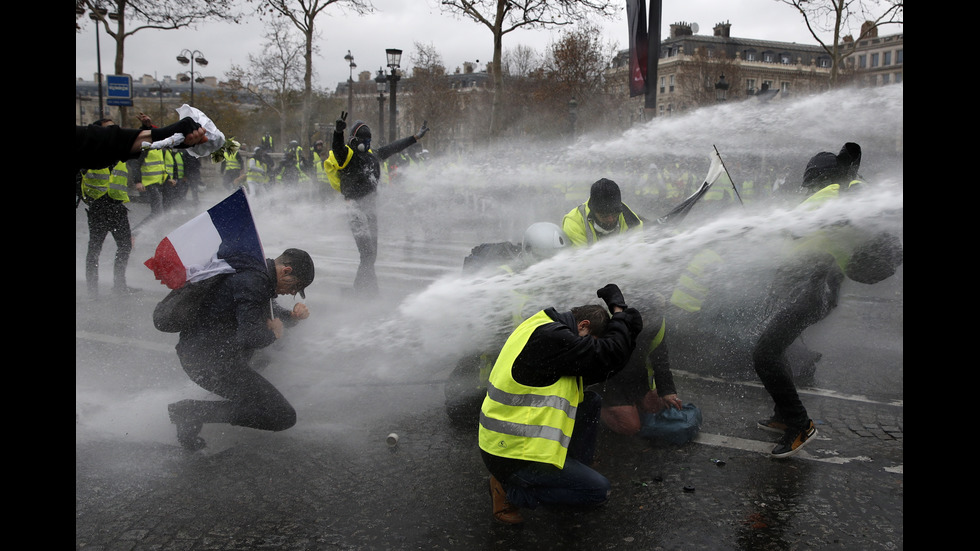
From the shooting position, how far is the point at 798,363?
5.17m

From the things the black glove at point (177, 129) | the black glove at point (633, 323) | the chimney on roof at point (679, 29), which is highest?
the chimney on roof at point (679, 29)

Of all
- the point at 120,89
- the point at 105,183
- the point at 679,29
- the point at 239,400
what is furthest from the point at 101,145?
the point at 679,29

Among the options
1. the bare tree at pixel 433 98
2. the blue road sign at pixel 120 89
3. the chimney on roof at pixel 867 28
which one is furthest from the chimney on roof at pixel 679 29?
the blue road sign at pixel 120 89

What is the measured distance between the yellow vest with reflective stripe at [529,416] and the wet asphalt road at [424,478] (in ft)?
1.23

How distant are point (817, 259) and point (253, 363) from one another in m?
3.55

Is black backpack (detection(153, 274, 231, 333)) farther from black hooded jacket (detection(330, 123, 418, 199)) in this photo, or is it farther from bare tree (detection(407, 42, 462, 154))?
bare tree (detection(407, 42, 462, 154))

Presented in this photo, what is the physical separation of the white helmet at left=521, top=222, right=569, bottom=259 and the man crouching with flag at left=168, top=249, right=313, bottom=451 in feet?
5.99

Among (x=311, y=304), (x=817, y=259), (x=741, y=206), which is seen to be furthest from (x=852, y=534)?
(x=311, y=304)

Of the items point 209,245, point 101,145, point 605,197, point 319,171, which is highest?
point 319,171

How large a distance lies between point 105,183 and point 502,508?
20.8 ft

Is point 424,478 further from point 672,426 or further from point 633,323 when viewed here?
point 672,426

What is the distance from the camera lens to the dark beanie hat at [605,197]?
4980 millimetres

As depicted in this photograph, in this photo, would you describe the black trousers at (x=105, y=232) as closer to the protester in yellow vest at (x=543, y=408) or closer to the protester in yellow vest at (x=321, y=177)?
the protester in yellow vest at (x=543, y=408)

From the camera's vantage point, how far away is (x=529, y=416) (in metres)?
3.06
